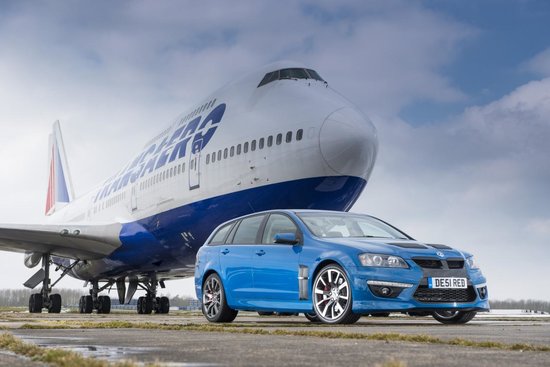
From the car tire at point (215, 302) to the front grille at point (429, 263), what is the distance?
267 cm

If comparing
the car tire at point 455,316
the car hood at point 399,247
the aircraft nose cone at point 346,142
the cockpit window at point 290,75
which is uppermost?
the cockpit window at point 290,75

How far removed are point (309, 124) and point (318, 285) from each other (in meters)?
7.36

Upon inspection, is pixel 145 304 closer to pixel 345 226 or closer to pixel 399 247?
pixel 345 226

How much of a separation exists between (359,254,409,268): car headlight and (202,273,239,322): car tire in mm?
2297

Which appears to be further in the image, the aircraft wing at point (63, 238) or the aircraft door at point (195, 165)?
the aircraft wing at point (63, 238)

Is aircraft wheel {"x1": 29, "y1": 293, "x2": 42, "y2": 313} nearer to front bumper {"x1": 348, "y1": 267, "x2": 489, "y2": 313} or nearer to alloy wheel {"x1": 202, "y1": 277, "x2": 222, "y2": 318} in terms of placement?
alloy wheel {"x1": 202, "y1": 277, "x2": 222, "y2": 318}

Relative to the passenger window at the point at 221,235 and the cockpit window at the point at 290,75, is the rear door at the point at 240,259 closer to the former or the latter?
the passenger window at the point at 221,235

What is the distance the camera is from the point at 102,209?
86.2 ft

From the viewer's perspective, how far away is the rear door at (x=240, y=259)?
31.9 feet

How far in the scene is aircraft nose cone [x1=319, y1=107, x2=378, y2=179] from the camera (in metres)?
15.5

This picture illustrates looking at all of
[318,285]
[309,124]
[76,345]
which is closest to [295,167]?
[309,124]

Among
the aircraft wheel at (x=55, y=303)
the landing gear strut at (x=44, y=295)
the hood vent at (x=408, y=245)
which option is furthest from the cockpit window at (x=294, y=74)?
the aircraft wheel at (x=55, y=303)

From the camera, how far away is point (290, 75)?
18000 mm

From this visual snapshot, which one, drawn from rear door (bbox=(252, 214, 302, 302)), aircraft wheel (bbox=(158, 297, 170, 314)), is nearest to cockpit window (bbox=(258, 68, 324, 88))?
rear door (bbox=(252, 214, 302, 302))
